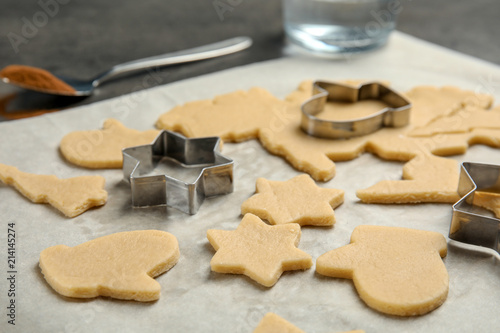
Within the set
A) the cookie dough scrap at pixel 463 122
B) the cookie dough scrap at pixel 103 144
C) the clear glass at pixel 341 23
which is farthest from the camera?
the clear glass at pixel 341 23

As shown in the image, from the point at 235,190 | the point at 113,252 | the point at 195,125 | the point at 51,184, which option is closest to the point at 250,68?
the point at 195,125

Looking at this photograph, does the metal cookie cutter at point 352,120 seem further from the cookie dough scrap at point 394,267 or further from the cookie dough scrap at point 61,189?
the cookie dough scrap at point 61,189

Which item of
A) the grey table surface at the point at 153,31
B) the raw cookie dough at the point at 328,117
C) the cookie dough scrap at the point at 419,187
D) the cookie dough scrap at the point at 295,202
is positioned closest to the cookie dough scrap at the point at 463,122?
the raw cookie dough at the point at 328,117

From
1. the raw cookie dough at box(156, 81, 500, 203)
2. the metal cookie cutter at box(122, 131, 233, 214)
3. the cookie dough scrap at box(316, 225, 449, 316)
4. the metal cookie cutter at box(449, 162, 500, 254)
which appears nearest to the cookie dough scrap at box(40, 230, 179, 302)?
the metal cookie cutter at box(122, 131, 233, 214)

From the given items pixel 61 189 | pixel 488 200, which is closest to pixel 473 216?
pixel 488 200

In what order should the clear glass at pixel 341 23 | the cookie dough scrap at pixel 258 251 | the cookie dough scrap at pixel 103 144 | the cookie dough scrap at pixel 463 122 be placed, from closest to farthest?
the cookie dough scrap at pixel 258 251
the cookie dough scrap at pixel 103 144
the cookie dough scrap at pixel 463 122
the clear glass at pixel 341 23

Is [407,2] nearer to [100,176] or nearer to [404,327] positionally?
[100,176]
